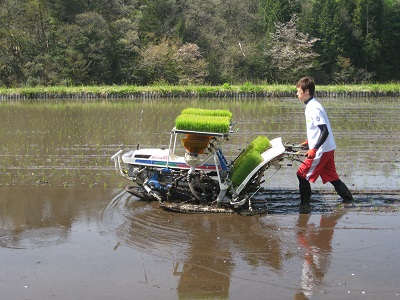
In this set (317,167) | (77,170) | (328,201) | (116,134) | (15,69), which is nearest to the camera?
(317,167)

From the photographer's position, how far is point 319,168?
7.04 m

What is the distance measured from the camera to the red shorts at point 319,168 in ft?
23.1

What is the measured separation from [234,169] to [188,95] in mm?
24219

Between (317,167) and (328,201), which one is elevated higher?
(317,167)

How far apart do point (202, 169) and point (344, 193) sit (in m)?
2.02

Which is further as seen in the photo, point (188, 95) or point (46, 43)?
point (46, 43)

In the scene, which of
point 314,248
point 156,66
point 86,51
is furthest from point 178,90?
point 314,248

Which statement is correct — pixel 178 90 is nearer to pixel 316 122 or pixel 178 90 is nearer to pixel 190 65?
pixel 190 65

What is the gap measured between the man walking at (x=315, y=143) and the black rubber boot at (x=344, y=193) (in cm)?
10

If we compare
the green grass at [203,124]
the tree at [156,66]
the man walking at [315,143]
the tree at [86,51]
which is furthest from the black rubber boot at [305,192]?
the tree at [156,66]

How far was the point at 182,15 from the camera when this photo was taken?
47.9m

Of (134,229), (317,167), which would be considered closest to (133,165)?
(134,229)

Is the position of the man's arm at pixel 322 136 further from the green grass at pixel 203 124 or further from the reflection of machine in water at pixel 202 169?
the green grass at pixel 203 124

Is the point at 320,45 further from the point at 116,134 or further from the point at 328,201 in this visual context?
the point at 328,201
